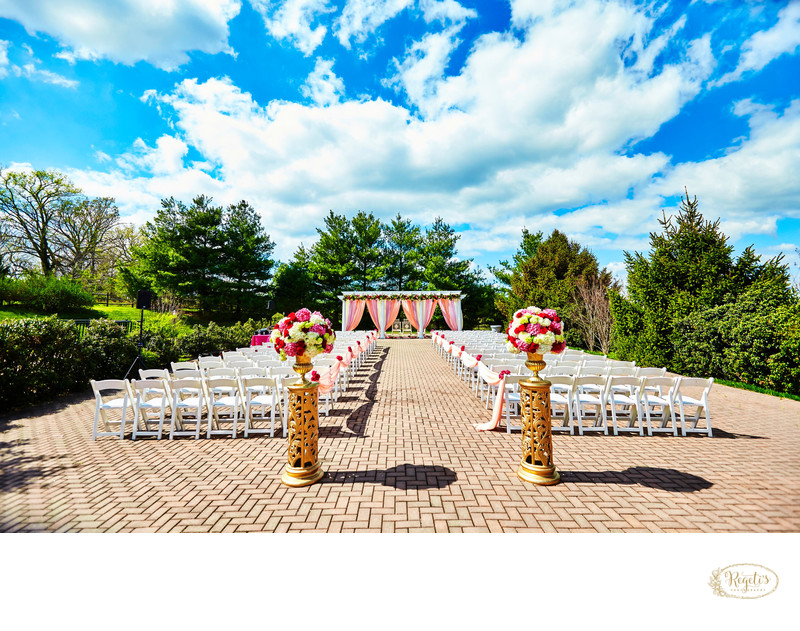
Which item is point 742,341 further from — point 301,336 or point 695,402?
point 301,336

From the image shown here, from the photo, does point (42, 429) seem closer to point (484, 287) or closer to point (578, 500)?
point (578, 500)

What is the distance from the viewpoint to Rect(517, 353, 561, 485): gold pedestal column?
11.9 feet

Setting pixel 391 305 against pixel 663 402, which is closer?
pixel 663 402

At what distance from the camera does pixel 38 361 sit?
23.8ft

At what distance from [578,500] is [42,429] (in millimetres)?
7680

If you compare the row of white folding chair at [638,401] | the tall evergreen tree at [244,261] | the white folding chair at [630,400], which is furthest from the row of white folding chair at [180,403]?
the tall evergreen tree at [244,261]

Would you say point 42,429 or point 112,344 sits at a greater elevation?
point 112,344

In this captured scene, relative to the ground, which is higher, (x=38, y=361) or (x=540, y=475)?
(x=38, y=361)

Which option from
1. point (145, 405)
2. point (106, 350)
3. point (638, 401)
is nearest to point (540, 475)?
point (638, 401)

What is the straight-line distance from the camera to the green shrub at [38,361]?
6.60 metres

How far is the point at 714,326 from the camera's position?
9.67 metres

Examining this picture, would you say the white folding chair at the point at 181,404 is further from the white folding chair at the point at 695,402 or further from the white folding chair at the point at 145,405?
the white folding chair at the point at 695,402

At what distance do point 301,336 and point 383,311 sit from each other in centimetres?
2125
